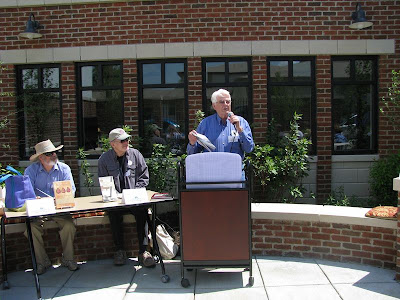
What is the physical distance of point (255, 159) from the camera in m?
6.12

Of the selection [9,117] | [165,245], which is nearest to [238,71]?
[165,245]

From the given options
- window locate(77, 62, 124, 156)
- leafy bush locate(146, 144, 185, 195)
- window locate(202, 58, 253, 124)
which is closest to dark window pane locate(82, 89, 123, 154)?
window locate(77, 62, 124, 156)

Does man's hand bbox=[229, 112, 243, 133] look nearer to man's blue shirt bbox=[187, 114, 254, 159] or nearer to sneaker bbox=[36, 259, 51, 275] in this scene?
man's blue shirt bbox=[187, 114, 254, 159]

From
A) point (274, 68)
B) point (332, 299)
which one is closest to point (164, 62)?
point (274, 68)

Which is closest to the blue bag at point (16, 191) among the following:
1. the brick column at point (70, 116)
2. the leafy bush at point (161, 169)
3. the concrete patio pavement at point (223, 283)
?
the concrete patio pavement at point (223, 283)

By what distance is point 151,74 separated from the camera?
23.1ft

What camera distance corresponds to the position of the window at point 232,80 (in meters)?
6.95

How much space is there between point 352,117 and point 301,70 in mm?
1200

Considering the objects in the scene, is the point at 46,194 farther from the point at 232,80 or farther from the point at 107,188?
the point at 232,80

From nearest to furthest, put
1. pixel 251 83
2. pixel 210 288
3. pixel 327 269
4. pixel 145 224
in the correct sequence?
pixel 210 288
pixel 327 269
pixel 145 224
pixel 251 83

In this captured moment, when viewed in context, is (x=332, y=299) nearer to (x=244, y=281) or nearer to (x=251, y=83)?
(x=244, y=281)

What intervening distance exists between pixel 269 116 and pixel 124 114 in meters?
2.44

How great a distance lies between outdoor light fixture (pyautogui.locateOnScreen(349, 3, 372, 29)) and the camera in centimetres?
644

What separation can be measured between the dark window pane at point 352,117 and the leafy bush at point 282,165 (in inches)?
36.7
